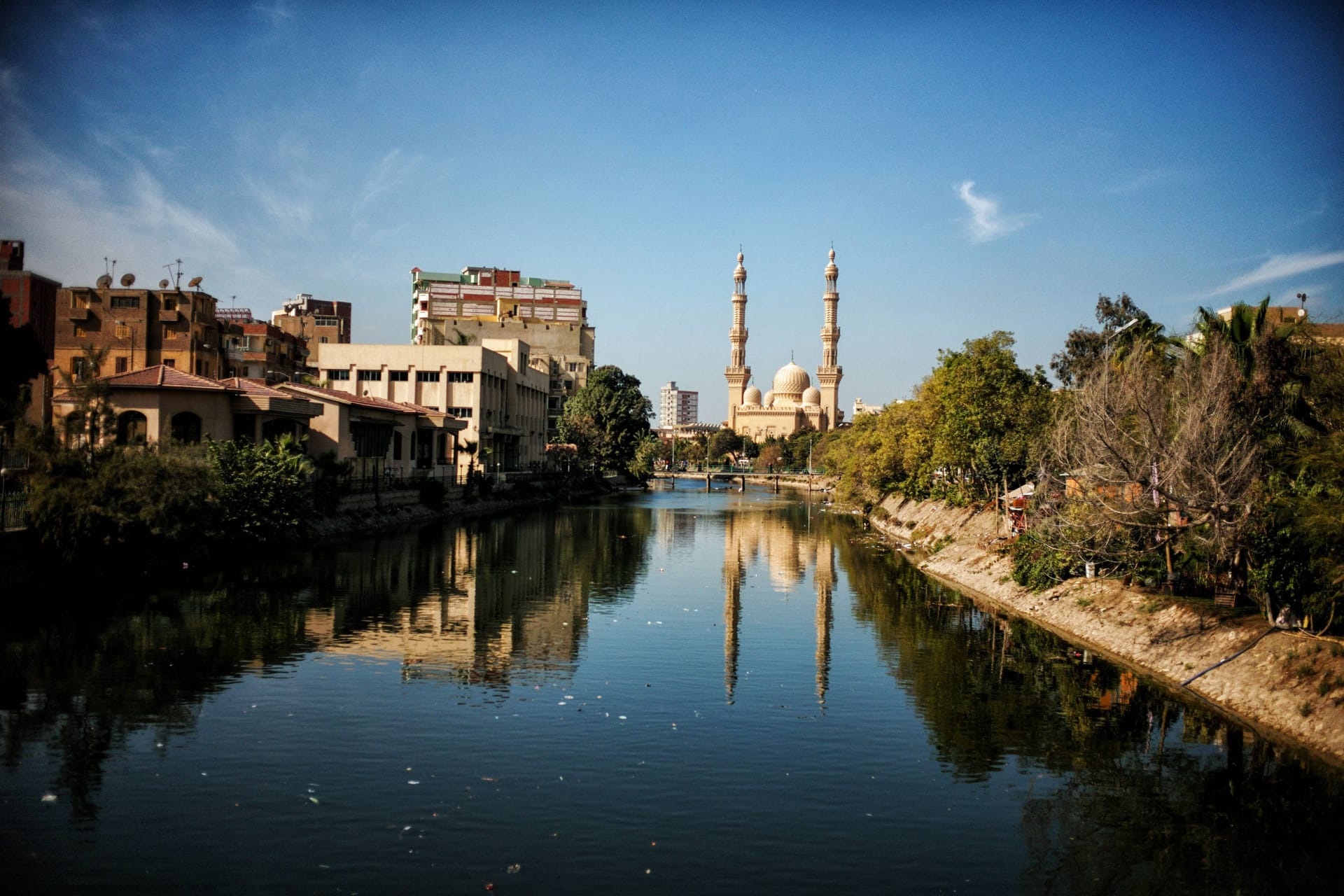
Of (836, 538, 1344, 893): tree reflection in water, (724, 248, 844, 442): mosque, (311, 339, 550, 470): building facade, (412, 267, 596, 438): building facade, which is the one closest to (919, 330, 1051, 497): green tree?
(836, 538, 1344, 893): tree reflection in water

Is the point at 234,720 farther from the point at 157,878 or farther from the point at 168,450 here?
the point at 168,450

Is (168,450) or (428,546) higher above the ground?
(168,450)

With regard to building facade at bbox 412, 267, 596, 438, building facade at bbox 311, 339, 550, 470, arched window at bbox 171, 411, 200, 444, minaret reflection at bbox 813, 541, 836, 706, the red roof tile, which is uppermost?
building facade at bbox 412, 267, 596, 438

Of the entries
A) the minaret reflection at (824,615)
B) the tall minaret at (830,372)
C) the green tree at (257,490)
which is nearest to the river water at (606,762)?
the minaret reflection at (824,615)

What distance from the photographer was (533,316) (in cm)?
12038

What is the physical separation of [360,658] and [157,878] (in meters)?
11.0

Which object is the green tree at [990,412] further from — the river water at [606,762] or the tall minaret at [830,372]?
the tall minaret at [830,372]

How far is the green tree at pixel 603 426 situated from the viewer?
101438mm

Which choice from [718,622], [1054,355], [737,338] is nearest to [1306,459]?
[718,622]

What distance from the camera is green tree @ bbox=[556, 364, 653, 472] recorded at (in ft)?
333

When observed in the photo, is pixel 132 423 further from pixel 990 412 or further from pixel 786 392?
pixel 786 392

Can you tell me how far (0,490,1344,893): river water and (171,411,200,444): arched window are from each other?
16.5 meters

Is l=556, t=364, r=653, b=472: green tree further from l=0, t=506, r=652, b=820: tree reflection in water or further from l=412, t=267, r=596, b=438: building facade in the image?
l=0, t=506, r=652, b=820: tree reflection in water

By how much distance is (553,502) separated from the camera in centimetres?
8344
